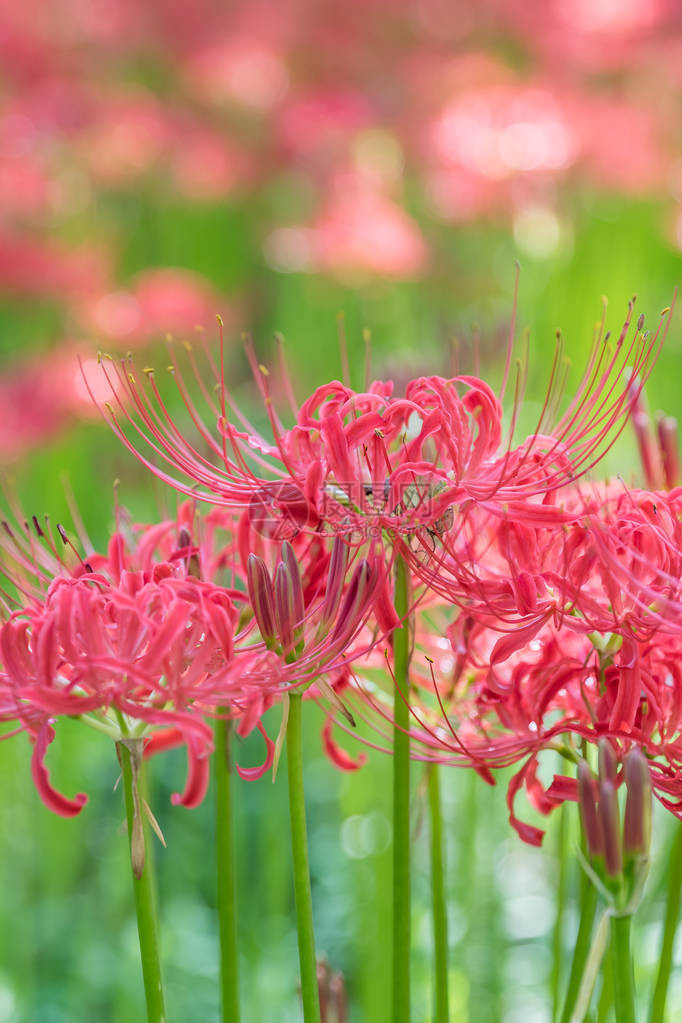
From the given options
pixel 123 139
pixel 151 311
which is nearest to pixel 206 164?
pixel 123 139

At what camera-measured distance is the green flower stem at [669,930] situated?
2.31 ft

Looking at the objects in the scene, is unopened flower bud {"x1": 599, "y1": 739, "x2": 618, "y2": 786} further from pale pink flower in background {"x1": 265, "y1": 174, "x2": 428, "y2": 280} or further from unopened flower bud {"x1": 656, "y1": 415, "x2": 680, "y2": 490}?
pale pink flower in background {"x1": 265, "y1": 174, "x2": 428, "y2": 280}

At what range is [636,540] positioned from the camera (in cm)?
67

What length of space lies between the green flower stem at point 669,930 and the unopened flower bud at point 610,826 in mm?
131

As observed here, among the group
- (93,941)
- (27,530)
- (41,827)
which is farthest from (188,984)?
(27,530)

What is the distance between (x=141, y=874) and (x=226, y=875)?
0.11m

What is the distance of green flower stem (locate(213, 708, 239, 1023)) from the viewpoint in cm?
72

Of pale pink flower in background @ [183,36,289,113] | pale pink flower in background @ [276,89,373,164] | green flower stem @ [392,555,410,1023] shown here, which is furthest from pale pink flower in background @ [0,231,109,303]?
green flower stem @ [392,555,410,1023]

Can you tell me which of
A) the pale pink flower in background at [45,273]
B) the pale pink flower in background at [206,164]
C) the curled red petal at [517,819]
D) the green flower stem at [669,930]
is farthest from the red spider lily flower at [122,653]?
the pale pink flower in background at [206,164]

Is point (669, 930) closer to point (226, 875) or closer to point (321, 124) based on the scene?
point (226, 875)

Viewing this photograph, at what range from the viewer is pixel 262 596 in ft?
2.09

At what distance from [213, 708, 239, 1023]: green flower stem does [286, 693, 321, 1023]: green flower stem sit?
76mm

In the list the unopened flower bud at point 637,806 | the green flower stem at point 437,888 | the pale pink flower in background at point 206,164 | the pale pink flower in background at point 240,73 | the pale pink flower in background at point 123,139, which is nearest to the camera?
the unopened flower bud at point 637,806

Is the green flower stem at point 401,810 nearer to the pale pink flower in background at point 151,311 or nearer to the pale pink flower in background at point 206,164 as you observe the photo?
the pale pink flower in background at point 151,311
